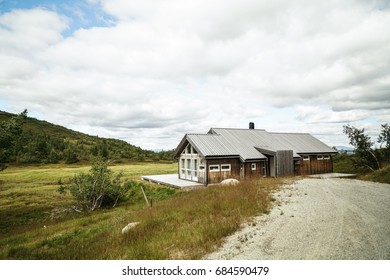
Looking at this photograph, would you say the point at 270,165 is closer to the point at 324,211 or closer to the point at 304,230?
the point at 324,211

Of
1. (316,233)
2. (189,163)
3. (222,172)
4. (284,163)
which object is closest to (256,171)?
(284,163)

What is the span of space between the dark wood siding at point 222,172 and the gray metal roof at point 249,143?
809 mm

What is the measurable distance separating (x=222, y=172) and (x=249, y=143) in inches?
267

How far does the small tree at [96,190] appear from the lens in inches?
911

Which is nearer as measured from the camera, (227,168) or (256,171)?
(227,168)

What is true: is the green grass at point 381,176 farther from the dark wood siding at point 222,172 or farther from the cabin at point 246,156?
the dark wood siding at point 222,172

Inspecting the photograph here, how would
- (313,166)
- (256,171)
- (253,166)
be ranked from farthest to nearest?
(313,166)
(256,171)
(253,166)

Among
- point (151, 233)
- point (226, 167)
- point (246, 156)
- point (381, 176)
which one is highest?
point (246, 156)

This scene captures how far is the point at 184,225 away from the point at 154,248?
2.20 meters

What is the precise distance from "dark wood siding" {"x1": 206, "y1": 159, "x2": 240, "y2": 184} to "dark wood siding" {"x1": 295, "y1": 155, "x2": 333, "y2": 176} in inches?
379

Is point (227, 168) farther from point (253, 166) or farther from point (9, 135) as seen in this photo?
point (9, 135)

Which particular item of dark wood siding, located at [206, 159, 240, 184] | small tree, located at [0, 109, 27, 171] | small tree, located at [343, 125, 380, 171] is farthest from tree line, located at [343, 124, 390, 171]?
small tree, located at [0, 109, 27, 171]

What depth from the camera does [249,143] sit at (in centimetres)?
3011
